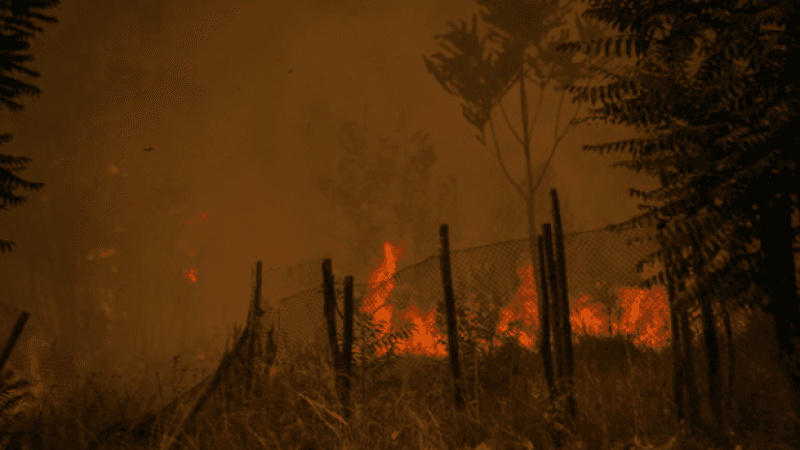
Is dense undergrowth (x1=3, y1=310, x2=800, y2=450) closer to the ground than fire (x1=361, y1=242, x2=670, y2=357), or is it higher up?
closer to the ground

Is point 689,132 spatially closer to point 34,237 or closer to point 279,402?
point 279,402

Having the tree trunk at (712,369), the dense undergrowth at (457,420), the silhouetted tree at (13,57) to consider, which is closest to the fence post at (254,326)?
the dense undergrowth at (457,420)

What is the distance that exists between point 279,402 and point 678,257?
4124 millimetres

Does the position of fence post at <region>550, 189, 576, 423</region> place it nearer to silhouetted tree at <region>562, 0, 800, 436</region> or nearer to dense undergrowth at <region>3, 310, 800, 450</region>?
dense undergrowth at <region>3, 310, 800, 450</region>

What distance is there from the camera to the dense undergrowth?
377 cm

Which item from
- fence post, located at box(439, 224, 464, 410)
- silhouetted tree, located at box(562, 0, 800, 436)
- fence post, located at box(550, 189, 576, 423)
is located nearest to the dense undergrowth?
fence post, located at box(550, 189, 576, 423)

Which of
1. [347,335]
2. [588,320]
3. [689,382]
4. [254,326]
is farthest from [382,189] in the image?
[689,382]

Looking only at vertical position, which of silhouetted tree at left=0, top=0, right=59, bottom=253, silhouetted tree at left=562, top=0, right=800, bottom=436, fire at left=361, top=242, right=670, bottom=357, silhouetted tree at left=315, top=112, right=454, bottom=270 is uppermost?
silhouetted tree at left=315, top=112, right=454, bottom=270

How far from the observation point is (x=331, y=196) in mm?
44281

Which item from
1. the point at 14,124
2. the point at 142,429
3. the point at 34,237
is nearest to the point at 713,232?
the point at 142,429

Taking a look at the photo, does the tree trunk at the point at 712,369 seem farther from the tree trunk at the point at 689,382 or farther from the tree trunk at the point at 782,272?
the tree trunk at the point at 782,272

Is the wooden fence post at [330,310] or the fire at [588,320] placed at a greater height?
the wooden fence post at [330,310]

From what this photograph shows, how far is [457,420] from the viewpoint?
4270mm

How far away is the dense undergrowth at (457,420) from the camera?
377 centimetres
